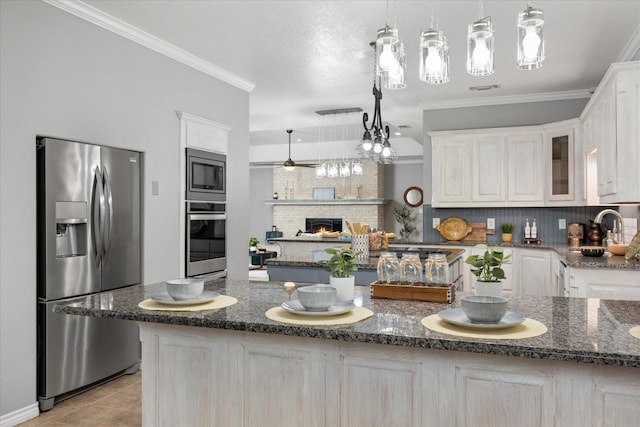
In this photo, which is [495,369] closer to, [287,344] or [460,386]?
[460,386]

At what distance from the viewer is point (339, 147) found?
10852mm

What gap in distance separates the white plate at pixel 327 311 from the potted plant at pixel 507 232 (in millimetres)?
4561

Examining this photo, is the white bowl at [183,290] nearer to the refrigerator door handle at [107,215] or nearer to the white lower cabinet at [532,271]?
the refrigerator door handle at [107,215]

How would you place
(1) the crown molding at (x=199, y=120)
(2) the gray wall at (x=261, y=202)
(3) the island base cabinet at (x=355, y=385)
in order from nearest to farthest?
(3) the island base cabinet at (x=355, y=385) < (1) the crown molding at (x=199, y=120) < (2) the gray wall at (x=261, y=202)

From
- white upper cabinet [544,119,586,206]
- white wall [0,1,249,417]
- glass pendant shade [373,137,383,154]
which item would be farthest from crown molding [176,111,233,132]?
white upper cabinet [544,119,586,206]

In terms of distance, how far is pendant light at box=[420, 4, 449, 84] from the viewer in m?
1.88

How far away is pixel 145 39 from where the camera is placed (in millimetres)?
4023

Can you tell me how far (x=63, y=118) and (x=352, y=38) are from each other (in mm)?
2262

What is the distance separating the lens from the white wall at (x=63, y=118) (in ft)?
9.78

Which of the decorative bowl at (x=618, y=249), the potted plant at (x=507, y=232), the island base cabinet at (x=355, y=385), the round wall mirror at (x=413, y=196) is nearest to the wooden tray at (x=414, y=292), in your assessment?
the island base cabinet at (x=355, y=385)

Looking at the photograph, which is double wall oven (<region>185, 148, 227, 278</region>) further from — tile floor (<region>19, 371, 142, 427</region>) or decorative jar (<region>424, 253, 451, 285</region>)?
decorative jar (<region>424, 253, 451, 285</region>)

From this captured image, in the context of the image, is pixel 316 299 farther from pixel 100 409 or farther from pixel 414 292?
pixel 100 409

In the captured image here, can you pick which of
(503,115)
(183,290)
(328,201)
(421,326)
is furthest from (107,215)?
(328,201)

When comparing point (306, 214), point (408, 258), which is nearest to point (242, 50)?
point (408, 258)
